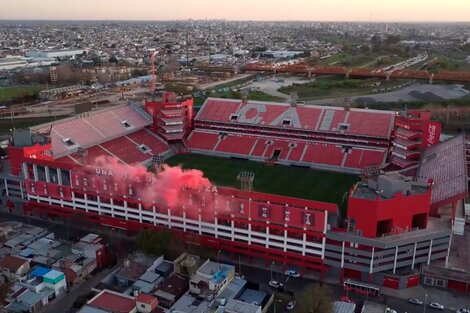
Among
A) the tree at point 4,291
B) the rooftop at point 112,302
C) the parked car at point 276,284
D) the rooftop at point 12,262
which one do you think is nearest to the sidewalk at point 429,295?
the parked car at point 276,284

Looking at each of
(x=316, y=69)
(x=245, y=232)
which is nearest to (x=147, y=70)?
(x=316, y=69)

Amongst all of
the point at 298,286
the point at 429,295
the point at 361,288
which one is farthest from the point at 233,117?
the point at 429,295

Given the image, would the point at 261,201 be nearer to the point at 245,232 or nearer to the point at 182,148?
the point at 245,232

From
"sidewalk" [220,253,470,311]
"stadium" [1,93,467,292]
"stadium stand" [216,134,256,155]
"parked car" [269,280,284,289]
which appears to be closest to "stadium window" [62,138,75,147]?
"stadium" [1,93,467,292]

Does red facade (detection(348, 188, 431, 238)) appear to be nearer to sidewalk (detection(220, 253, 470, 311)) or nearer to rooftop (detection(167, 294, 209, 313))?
sidewalk (detection(220, 253, 470, 311))

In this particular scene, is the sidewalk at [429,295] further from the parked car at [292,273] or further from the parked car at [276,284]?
the parked car at [276,284]

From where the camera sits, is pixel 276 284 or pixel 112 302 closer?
pixel 112 302

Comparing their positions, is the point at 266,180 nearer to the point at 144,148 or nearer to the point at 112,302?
the point at 144,148
